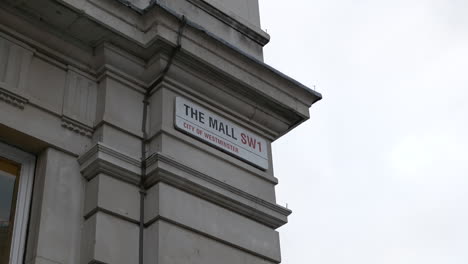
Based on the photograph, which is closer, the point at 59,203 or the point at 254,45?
the point at 59,203

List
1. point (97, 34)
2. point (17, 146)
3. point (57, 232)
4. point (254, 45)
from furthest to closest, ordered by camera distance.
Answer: point (254, 45) → point (97, 34) → point (17, 146) → point (57, 232)

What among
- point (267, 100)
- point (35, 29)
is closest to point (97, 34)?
point (35, 29)

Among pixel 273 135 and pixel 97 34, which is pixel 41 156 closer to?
pixel 97 34

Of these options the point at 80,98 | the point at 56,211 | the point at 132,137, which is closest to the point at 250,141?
the point at 132,137

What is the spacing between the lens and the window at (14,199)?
32.7ft

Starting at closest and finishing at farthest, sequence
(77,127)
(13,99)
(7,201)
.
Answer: (7,201) → (13,99) → (77,127)

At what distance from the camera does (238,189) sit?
38.1ft

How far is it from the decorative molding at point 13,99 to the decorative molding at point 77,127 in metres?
0.59

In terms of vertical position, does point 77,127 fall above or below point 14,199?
above

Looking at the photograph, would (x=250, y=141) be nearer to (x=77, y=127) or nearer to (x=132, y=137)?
(x=132, y=137)

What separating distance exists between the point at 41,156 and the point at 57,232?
45.1 inches

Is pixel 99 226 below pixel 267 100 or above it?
below

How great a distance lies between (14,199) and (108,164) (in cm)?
121

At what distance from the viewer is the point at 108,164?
10602mm
